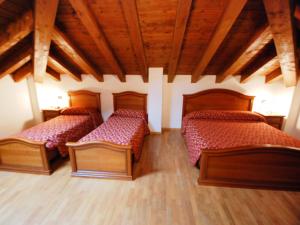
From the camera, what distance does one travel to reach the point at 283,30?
221 cm

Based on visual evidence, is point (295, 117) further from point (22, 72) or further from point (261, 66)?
point (22, 72)

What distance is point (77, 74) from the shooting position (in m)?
4.18

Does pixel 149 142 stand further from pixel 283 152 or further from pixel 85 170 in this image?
pixel 283 152

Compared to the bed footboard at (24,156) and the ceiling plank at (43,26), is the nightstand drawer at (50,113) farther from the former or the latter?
the bed footboard at (24,156)

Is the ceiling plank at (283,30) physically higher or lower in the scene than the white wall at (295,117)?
higher

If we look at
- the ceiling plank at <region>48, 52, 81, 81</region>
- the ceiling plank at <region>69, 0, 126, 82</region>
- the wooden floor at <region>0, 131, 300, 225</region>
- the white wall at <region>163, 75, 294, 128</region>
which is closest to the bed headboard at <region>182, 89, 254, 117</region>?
the white wall at <region>163, 75, 294, 128</region>

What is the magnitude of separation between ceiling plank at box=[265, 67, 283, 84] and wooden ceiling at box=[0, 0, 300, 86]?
7 cm

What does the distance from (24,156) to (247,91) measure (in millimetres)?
5000

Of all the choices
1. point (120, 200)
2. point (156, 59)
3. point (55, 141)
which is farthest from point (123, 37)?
point (120, 200)

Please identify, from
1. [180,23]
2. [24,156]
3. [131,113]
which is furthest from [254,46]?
[24,156]

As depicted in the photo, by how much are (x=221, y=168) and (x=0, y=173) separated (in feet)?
11.4

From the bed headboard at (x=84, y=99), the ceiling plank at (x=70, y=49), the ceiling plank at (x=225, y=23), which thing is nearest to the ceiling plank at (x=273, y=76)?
the ceiling plank at (x=225, y=23)

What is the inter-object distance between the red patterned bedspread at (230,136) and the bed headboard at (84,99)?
264cm

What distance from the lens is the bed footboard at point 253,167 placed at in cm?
214
